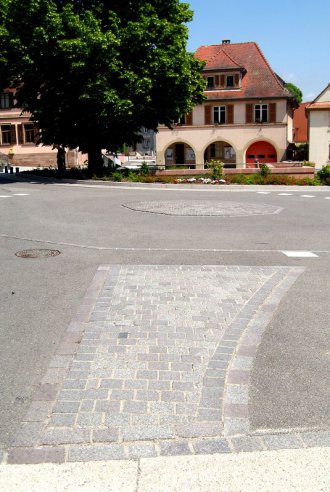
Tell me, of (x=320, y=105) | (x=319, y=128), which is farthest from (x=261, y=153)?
(x=320, y=105)

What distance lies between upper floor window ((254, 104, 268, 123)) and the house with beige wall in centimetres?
427

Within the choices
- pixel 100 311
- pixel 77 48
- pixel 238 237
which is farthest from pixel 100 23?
pixel 100 311

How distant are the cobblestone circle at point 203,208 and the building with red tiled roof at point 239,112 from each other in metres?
31.6

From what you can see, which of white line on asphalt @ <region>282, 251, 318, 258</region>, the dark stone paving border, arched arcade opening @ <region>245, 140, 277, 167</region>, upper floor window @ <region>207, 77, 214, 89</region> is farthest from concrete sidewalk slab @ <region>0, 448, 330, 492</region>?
upper floor window @ <region>207, 77, 214, 89</region>

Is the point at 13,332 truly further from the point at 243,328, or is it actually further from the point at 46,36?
the point at 46,36

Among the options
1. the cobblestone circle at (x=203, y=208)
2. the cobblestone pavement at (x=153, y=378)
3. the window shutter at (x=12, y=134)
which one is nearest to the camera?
the cobblestone pavement at (x=153, y=378)

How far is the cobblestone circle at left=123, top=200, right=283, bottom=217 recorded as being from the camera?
688 inches

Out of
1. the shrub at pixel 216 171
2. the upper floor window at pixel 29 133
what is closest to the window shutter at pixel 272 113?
the shrub at pixel 216 171

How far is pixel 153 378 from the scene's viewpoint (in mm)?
5137

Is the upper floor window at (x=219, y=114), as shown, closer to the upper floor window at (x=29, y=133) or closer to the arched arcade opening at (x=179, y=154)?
the arched arcade opening at (x=179, y=154)

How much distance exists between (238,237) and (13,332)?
7.67m

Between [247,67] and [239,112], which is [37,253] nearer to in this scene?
[239,112]

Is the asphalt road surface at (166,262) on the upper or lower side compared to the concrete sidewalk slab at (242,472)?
upper

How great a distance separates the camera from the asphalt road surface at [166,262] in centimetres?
499
